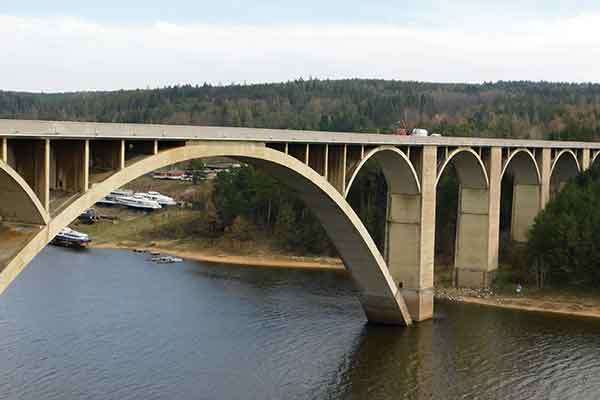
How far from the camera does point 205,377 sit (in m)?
28.1

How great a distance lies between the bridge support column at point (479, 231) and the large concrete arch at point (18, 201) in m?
29.5

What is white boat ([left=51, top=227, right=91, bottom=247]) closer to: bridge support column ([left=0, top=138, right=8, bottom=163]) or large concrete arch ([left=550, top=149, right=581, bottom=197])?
large concrete arch ([left=550, top=149, right=581, bottom=197])

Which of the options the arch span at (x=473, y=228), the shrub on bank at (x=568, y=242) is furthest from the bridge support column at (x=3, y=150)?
the shrub on bank at (x=568, y=242)

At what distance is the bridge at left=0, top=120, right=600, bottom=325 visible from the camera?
1788cm

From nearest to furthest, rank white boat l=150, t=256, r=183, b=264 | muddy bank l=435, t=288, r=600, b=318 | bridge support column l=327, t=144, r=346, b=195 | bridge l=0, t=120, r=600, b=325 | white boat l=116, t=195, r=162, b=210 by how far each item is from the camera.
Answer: bridge l=0, t=120, r=600, b=325 → bridge support column l=327, t=144, r=346, b=195 → muddy bank l=435, t=288, r=600, b=318 → white boat l=150, t=256, r=183, b=264 → white boat l=116, t=195, r=162, b=210

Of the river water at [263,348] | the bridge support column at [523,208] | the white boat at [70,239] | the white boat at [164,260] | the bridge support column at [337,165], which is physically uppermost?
the bridge support column at [337,165]

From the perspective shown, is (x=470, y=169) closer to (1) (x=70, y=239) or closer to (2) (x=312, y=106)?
(1) (x=70, y=239)

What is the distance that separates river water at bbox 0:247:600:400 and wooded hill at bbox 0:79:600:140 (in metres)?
55.6

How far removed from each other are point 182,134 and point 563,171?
133 ft

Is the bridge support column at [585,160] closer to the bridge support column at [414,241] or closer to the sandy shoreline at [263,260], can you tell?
the sandy shoreline at [263,260]

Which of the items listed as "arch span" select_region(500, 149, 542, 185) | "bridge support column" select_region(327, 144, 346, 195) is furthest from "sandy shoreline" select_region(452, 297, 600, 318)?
"bridge support column" select_region(327, 144, 346, 195)

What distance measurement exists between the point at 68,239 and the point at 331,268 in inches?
892

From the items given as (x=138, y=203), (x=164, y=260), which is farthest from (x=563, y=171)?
(x=138, y=203)

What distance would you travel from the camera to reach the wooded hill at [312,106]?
114125mm
